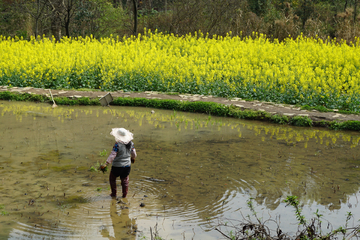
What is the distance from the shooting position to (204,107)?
1159 centimetres

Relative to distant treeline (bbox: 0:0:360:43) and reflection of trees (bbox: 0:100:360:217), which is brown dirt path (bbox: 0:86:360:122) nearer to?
reflection of trees (bbox: 0:100:360:217)

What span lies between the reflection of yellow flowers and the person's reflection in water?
Answer: 4518 millimetres

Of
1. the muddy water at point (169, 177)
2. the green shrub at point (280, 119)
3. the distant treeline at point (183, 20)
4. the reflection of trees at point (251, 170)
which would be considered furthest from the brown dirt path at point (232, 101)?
the distant treeline at point (183, 20)

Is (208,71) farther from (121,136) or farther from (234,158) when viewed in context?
(121,136)

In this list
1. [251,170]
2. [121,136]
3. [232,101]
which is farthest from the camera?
[232,101]

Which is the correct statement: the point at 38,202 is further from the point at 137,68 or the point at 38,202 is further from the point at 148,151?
the point at 137,68

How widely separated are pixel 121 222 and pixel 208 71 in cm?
1060

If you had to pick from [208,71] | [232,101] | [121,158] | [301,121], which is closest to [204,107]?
[232,101]

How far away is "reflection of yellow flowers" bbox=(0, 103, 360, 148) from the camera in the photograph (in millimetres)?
9133

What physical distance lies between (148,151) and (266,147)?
2.40m

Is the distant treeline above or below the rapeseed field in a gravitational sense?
above

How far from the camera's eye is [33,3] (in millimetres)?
26312

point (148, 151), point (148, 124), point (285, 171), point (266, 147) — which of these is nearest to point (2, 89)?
point (148, 124)

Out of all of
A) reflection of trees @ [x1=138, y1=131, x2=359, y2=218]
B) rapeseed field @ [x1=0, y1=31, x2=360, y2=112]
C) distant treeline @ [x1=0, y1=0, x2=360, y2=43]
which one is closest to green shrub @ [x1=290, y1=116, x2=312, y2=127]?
reflection of trees @ [x1=138, y1=131, x2=359, y2=218]
